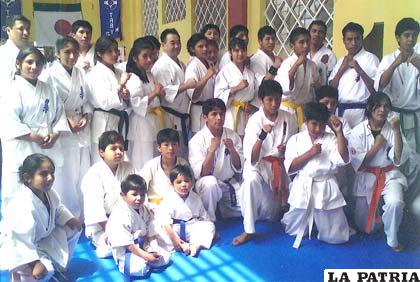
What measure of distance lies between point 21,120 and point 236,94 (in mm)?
1221

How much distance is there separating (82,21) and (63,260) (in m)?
1.10

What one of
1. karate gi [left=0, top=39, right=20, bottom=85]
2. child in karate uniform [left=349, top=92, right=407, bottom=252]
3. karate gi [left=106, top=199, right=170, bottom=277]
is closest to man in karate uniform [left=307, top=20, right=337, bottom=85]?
child in karate uniform [left=349, top=92, right=407, bottom=252]

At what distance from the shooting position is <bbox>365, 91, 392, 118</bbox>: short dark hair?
2.63 metres

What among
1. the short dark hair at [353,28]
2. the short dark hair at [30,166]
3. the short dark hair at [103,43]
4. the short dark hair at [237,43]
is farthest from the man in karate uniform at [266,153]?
the short dark hair at [30,166]

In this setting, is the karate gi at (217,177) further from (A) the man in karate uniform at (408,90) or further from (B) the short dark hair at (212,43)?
(A) the man in karate uniform at (408,90)

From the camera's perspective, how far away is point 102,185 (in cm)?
249

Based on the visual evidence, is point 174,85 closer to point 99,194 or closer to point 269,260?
point 99,194

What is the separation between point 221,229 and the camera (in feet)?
9.00

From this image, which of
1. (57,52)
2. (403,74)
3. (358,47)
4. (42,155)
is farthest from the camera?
(358,47)

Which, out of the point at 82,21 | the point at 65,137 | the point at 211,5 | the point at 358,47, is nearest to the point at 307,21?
the point at 358,47

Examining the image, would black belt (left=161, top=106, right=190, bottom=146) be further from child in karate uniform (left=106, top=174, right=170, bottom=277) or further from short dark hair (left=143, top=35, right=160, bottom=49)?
child in karate uniform (left=106, top=174, right=170, bottom=277)

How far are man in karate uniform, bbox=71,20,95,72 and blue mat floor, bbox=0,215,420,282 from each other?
86 centimetres

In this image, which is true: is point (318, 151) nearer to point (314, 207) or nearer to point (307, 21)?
point (314, 207)

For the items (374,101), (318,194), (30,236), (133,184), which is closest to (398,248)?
(318,194)
